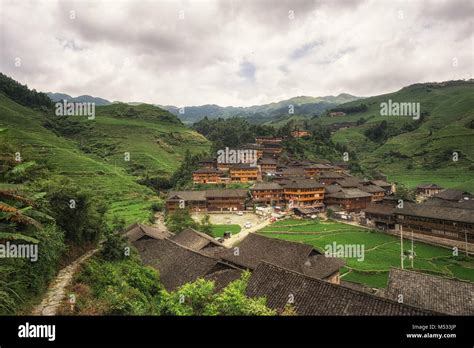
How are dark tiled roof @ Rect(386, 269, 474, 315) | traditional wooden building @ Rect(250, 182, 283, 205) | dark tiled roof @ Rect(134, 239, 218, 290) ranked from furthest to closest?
traditional wooden building @ Rect(250, 182, 283, 205)
dark tiled roof @ Rect(134, 239, 218, 290)
dark tiled roof @ Rect(386, 269, 474, 315)

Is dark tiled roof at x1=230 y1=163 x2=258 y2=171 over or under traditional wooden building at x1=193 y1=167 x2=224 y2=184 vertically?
over

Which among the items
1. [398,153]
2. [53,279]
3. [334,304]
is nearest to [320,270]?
[334,304]

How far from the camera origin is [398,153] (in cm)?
11800

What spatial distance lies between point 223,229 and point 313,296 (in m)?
40.8

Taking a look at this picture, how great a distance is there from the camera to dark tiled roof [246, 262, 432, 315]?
10.6 m

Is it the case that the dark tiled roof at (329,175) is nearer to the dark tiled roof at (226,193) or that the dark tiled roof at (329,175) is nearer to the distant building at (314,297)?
the dark tiled roof at (226,193)

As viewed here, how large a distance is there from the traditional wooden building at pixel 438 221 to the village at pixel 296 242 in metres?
0.14

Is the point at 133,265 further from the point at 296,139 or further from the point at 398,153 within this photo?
the point at 398,153

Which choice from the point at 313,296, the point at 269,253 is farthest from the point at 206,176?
the point at 313,296

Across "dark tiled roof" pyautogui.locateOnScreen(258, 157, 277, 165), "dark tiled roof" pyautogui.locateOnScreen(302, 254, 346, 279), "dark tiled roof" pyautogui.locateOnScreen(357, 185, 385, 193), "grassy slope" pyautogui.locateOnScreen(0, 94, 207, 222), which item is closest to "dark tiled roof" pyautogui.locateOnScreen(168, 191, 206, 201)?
"grassy slope" pyautogui.locateOnScreen(0, 94, 207, 222)

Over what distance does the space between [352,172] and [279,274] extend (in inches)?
3702

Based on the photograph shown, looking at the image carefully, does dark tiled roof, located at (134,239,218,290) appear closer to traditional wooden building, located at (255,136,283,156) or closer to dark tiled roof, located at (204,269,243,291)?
dark tiled roof, located at (204,269,243,291)

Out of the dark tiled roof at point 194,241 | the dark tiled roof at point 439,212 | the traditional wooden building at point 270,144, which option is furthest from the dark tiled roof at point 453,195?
the dark tiled roof at point 194,241

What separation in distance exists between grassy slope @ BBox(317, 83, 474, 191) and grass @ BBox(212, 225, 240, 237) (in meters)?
59.2
